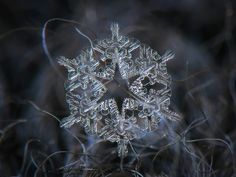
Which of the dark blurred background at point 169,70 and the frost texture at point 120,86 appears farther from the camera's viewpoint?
the dark blurred background at point 169,70

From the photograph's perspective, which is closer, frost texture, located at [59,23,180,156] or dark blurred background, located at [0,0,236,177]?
frost texture, located at [59,23,180,156]

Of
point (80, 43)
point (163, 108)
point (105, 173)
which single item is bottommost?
point (105, 173)

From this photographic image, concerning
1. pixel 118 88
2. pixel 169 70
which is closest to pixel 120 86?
pixel 118 88

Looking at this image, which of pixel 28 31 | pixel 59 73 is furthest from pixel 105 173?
pixel 28 31

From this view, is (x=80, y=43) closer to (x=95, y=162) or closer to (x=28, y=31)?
(x=28, y=31)
